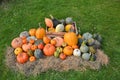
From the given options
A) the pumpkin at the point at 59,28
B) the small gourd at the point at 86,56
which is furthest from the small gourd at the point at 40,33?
the small gourd at the point at 86,56

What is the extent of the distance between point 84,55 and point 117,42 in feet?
4.01

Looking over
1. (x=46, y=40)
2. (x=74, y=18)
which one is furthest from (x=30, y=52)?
(x=74, y=18)

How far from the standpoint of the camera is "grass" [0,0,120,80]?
5.66m

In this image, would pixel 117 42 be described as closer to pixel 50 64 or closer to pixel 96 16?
pixel 96 16

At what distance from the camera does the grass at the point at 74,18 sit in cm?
566

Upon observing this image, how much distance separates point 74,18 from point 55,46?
175 cm

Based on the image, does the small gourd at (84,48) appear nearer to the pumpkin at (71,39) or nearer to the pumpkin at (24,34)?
the pumpkin at (71,39)

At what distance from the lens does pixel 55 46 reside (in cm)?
606

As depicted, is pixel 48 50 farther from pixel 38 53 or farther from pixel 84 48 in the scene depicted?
pixel 84 48

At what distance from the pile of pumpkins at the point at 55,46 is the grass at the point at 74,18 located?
0.37 metres

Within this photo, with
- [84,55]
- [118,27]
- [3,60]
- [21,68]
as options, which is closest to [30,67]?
[21,68]

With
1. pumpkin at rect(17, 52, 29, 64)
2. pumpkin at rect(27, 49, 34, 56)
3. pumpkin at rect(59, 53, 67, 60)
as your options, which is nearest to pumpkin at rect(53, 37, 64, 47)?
pumpkin at rect(59, 53, 67, 60)

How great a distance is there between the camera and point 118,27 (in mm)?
7211

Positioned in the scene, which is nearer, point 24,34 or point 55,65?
point 55,65
